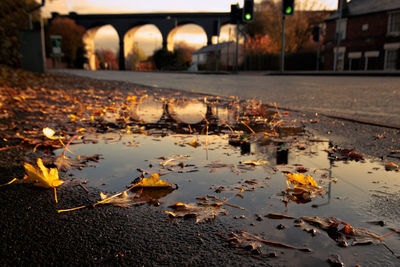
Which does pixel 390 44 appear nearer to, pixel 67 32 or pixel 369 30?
pixel 369 30

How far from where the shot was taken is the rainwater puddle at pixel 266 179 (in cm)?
100

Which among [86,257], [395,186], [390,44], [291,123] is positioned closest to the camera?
[86,257]

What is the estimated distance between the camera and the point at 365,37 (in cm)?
2852

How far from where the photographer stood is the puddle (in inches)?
40.2

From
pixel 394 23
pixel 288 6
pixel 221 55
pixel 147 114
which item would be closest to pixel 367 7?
pixel 394 23

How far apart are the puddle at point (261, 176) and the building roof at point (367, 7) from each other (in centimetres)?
3004

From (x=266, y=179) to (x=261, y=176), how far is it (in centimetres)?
5

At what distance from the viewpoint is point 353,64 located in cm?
2972

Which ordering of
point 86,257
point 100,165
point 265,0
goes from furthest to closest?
point 265,0 < point 100,165 < point 86,257

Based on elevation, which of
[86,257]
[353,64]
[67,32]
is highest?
[67,32]

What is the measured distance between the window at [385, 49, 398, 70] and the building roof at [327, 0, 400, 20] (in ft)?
10.9

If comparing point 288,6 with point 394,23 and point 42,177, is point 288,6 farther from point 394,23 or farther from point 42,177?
point 42,177

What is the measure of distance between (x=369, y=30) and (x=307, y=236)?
32104 millimetres

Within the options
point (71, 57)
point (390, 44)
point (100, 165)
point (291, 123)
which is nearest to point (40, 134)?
point (100, 165)
